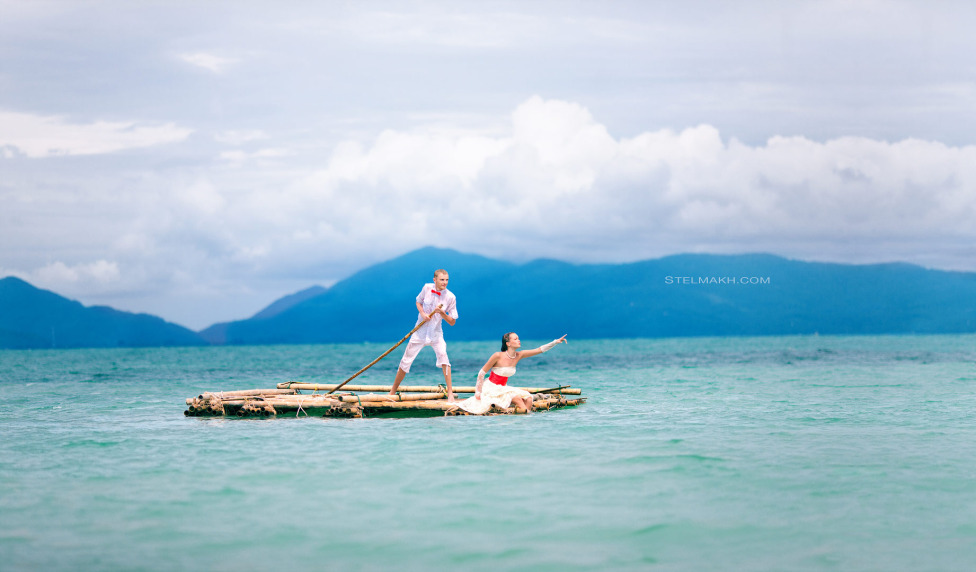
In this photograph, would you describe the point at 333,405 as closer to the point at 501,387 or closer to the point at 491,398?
the point at 491,398

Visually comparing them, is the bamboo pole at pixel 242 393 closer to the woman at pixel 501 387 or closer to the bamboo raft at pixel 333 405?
the bamboo raft at pixel 333 405

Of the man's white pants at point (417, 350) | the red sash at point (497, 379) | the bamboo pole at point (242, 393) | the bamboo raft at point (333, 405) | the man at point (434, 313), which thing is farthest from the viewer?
the bamboo pole at point (242, 393)

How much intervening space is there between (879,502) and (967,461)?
143 inches

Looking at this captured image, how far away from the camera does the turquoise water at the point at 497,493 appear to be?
27.0ft

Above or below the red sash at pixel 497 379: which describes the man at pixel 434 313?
above

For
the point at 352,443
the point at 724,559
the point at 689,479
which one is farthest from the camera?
the point at 352,443

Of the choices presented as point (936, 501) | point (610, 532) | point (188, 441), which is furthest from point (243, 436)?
point (936, 501)

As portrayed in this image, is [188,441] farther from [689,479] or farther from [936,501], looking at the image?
[936,501]

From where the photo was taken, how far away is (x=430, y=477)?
38.3ft

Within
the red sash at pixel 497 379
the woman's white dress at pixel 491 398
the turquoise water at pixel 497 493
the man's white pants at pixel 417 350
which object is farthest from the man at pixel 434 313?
the turquoise water at pixel 497 493

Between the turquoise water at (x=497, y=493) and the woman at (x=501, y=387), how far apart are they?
1.36 ft

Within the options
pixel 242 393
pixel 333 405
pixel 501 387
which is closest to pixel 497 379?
pixel 501 387

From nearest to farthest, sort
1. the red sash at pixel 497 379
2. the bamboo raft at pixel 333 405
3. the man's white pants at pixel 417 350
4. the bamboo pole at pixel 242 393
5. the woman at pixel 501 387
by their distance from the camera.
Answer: the woman at pixel 501 387 < the red sash at pixel 497 379 < the man's white pants at pixel 417 350 < the bamboo raft at pixel 333 405 < the bamboo pole at pixel 242 393

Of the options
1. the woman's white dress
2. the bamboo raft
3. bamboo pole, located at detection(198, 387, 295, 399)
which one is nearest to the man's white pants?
the bamboo raft
